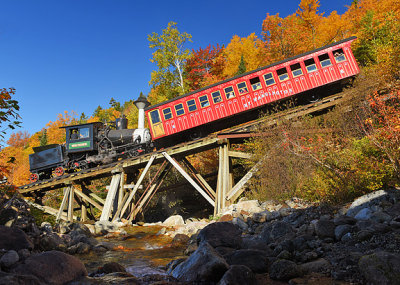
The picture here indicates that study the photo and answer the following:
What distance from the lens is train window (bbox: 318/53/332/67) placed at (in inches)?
517

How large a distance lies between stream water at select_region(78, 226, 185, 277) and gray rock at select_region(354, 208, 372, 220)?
4156 millimetres

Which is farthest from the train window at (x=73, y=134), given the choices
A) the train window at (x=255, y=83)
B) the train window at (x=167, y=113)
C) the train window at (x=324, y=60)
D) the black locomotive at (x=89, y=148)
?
the train window at (x=324, y=60)

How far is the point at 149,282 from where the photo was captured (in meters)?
4.28

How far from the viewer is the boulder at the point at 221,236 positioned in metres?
5.38

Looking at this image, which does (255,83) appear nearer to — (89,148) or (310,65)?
(310,65)

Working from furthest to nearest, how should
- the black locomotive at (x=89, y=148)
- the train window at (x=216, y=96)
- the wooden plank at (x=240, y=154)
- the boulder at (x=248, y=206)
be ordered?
the black locomotive at (x=89, y=148) < the train window at (x=216, y=96) < the wooden plank at (x=240, y=154) < the boulder at (x=248, y=206)

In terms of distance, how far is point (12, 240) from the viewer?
15.6 ft

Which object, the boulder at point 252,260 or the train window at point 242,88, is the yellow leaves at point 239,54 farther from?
the boulder at point 252,260

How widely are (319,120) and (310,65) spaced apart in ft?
10.6

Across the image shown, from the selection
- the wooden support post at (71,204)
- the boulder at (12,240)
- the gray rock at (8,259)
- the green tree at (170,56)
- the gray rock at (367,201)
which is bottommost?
the gray rock at (367,201)

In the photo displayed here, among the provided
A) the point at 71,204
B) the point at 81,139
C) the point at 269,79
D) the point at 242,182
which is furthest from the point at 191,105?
the point at 71,204

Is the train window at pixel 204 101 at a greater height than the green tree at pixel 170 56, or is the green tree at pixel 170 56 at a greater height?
the green tree at pixel 170 56

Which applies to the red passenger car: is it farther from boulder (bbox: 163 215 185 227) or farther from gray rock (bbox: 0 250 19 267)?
gray rock (bbox: 0 250 19 267)

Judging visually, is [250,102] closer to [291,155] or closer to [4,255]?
[291,155]
